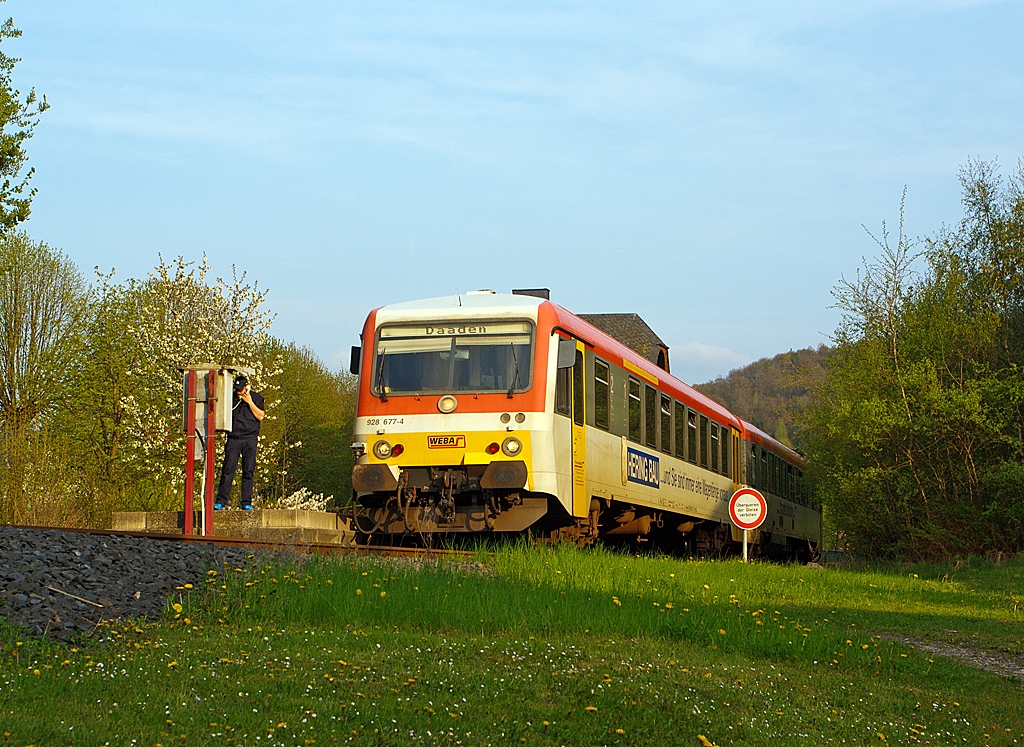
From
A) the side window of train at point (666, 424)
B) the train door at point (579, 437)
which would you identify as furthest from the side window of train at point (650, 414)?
the train door at point (579, 437)

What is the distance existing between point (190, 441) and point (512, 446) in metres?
3.88

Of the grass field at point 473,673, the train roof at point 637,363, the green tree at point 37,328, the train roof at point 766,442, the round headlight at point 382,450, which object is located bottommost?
the grass field at point 473,673

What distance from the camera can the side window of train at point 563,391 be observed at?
15.2 meters

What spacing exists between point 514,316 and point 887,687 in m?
8.53

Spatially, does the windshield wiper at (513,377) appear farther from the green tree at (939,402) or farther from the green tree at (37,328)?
the green tree at (37,328)

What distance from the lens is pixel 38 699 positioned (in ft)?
18.6

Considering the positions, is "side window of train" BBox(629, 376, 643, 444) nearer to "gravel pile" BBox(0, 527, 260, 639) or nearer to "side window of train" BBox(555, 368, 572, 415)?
"side window of train" BBox(555, 368, 572, 415)

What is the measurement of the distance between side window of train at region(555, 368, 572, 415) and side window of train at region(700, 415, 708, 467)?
848cm

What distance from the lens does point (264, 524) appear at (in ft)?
48.4

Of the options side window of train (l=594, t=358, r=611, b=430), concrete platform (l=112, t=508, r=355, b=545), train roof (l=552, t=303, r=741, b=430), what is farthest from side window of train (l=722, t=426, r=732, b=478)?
concrete platform (l=112, t=508, r=355, b=545)

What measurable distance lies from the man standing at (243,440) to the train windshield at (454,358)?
2.13m

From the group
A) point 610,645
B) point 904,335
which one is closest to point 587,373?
point 610,645

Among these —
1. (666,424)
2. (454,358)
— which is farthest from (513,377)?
(666,424)

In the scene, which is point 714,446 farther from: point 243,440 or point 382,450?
→ point 243,440
